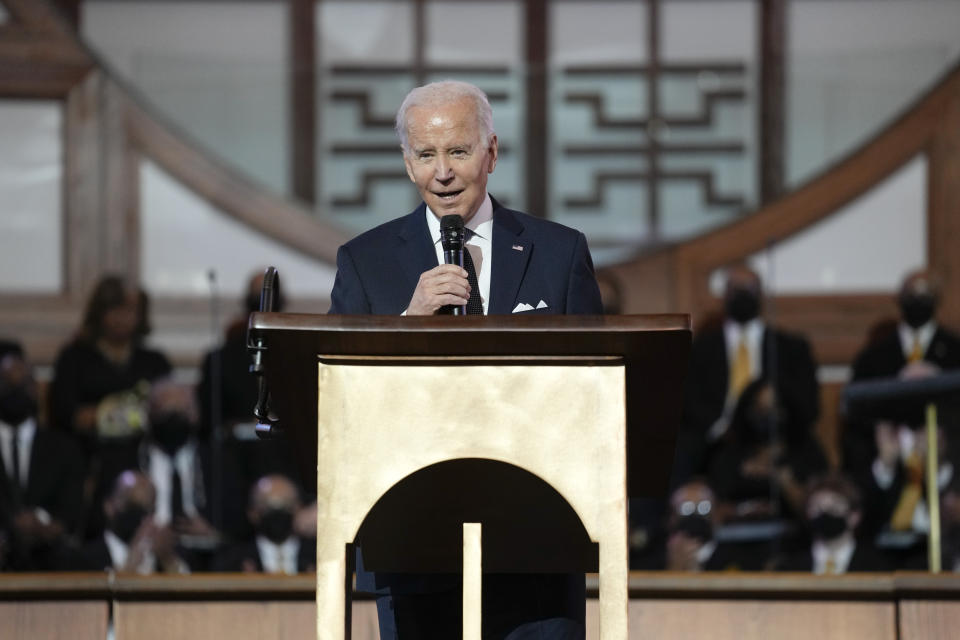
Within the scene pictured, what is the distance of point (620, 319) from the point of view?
2244 millimetres

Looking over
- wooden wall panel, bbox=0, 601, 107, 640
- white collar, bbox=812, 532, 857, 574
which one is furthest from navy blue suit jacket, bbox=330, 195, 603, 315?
white collar, bbox=812, 532, 857, 574

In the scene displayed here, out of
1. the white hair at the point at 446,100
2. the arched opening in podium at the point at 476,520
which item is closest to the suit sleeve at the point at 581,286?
the white hair at the point at 446,100

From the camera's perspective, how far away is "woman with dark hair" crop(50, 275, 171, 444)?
5969mm

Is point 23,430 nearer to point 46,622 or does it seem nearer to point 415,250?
point 46,622

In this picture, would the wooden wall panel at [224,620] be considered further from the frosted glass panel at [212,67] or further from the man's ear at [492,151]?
the frosted glass panel at [212,67]

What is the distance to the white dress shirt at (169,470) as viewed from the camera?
5965 mm

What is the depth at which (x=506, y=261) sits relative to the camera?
266cm

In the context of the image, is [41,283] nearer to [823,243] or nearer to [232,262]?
[232,262]

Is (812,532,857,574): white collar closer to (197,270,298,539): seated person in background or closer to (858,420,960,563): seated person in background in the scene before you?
(858,420,960,563): seated person in background

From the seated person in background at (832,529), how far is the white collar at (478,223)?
313 centimetres

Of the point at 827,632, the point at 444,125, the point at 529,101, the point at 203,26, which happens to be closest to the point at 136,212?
the point at 203,26

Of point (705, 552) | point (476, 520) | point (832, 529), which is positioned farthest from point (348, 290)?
point (832, 529)

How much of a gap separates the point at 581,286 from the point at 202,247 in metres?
4.63

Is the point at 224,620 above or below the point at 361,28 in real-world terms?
below
